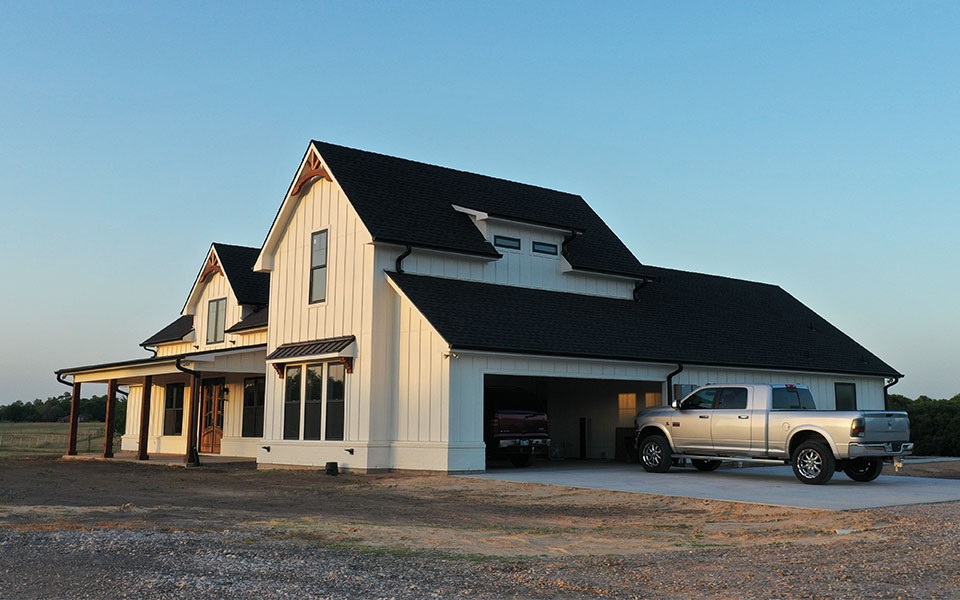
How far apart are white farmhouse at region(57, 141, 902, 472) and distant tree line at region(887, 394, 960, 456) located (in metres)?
3.24

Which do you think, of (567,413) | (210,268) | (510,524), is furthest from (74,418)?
(510,524)

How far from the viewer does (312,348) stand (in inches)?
945

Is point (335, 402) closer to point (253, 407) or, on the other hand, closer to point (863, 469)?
point (253, 407)

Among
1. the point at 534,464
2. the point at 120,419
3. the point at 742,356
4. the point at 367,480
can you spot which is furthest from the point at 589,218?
the point at 120,419

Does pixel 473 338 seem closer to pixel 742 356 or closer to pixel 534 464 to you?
pixel 534 464

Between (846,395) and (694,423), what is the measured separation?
13544mm

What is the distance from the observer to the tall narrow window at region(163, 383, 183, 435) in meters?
34.8

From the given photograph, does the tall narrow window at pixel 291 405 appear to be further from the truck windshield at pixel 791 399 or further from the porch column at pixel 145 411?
the truck windshield at pixel 791 399

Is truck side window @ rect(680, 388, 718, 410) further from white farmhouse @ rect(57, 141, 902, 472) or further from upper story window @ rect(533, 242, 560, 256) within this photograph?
upper story window @ rect(533, 242, 560, 256)

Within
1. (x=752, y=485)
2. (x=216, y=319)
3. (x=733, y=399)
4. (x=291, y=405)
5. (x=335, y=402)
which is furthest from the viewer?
(x=216, y=319)

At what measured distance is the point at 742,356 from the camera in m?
27.8

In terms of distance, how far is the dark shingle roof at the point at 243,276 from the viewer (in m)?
32.8

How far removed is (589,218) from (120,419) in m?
41.9

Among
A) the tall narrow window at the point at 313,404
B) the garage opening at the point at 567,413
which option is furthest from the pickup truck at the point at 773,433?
the tall narrow window at the point at 313,404
